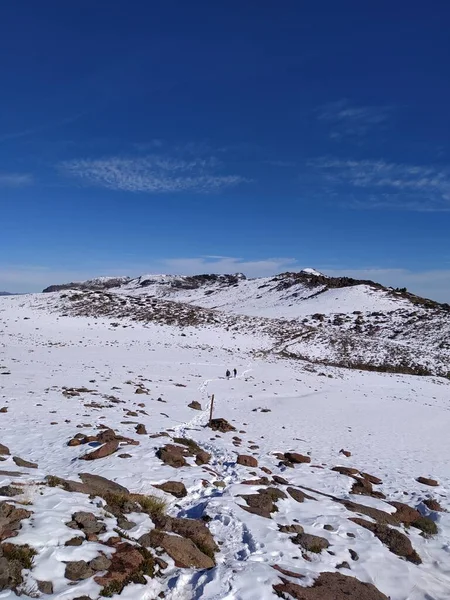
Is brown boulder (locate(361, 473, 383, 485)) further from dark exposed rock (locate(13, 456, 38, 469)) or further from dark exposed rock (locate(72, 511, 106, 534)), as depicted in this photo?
dark exposed rock (locate(13, 456, 38, 469))

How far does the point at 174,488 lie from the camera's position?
33.6ft

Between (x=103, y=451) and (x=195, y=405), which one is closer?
(x=103, y=451)

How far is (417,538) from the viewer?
962 cm

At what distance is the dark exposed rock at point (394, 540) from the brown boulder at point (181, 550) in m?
4.36

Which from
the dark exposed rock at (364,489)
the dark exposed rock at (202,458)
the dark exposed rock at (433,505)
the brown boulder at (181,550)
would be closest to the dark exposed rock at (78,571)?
the brown boulder at (181,550)

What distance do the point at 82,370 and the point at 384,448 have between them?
19.7 metres

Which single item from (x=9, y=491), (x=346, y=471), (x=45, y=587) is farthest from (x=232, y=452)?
(x=45, y=587)

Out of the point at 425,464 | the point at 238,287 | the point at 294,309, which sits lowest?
the point at 425,464

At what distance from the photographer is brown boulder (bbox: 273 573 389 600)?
20.9 ft

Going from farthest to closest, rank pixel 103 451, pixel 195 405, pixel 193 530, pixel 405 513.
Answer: pixel 195 405
pixel 103 451
pixel 405 513
pixel 193 530

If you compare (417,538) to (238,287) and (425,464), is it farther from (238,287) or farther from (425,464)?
(238,287)

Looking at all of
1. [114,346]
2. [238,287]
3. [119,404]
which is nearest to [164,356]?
[114,346]

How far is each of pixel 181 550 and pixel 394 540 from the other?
201 inches

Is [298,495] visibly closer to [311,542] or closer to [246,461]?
Answer: [246,461]
